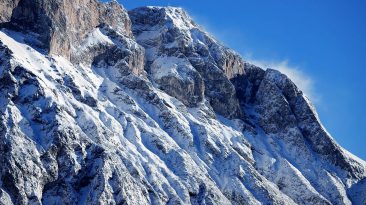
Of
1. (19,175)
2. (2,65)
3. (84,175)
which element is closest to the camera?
(19,175)

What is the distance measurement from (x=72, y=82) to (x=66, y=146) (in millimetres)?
35014

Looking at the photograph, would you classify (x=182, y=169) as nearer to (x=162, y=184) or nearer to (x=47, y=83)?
(x=162, y=184)

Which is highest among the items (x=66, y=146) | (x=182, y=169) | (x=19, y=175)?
(x=182, y=169)

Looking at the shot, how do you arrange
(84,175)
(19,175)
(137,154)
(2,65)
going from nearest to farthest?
→ (19,175)
(84,175)
(2,65)
(137,154)

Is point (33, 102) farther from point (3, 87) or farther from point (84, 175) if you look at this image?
point (84, 175)

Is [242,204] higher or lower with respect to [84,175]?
higher

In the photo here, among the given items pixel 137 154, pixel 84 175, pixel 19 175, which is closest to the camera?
pixel 19 175


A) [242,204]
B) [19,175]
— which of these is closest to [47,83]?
[19,175]

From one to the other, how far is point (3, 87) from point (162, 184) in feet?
144

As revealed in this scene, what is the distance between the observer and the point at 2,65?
179 metres

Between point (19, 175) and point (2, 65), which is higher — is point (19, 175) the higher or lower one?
the lower one

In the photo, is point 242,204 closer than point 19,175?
No

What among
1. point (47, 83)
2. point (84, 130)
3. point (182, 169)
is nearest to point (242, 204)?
point (182, 169)

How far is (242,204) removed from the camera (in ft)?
649
